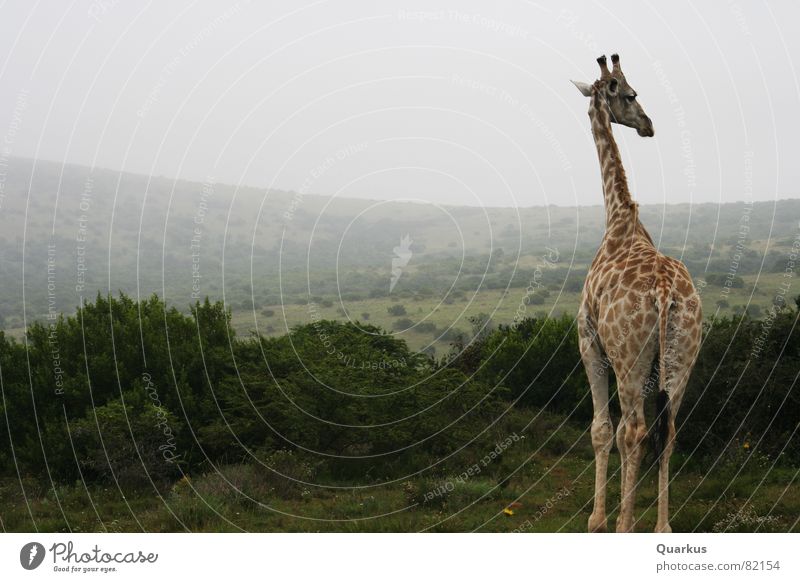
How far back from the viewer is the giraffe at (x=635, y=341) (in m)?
9.33

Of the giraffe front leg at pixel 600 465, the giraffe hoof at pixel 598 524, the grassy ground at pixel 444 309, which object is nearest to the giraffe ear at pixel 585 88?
the giraffe front leg at pixel 600 465

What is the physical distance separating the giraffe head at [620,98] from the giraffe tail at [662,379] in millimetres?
2958

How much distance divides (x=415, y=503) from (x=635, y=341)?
17.4 ft

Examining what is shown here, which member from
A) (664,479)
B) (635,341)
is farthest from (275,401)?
(664,479)

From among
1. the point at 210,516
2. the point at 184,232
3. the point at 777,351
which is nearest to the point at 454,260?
the point at 184,232

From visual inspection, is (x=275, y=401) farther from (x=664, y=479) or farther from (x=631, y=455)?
(x=664, y=479)

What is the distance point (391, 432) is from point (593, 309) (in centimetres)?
663

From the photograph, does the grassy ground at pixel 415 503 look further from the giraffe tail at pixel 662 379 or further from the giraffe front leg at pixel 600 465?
the giraffe tail at pixel 662 379

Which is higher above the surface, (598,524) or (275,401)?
(275,401)

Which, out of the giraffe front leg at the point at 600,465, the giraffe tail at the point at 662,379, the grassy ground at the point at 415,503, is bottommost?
the grassy ground at the point at 415,503

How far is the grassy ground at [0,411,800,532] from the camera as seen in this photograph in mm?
11961

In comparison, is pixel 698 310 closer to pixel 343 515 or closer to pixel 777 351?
pixel 343 515

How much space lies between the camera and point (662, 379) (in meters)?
9.23

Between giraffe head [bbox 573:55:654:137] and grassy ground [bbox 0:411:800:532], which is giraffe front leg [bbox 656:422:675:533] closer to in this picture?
grassy ground [bbox 0:411:800:532]
